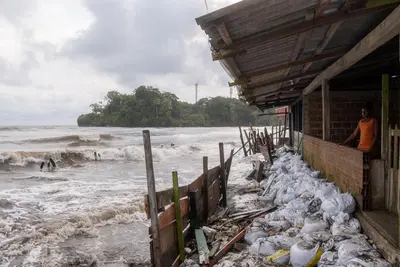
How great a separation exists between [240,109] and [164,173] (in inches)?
2993

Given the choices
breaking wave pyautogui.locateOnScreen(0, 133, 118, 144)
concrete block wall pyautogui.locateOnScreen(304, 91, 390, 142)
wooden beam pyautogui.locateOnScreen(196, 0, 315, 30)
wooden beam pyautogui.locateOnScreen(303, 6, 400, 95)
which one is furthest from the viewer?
breaking wave pyautogui.locateOnScreen(0, 133, 118, 144)

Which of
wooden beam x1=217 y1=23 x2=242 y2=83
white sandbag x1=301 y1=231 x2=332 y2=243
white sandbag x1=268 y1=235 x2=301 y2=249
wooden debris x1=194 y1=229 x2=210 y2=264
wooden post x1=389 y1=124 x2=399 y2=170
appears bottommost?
wooden debris x1=194 y1=229 x2=210 y2=264

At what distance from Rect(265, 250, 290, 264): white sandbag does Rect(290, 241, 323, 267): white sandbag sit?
0.13 m

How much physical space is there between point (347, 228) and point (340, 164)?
1.71 metres

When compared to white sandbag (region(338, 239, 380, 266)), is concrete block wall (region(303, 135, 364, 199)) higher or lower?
higher

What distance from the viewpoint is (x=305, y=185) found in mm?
6000

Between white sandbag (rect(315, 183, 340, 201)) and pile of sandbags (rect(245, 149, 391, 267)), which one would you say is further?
white sandbag (rect(315, 183, 340, 201))

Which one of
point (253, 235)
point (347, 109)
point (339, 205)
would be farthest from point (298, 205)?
point (347, 109)

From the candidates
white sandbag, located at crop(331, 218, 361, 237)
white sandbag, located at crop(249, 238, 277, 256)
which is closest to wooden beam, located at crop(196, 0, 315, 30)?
white sandbag, located at crop(331, 218, 361, 237)

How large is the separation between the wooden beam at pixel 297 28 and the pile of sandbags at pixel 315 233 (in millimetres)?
2546

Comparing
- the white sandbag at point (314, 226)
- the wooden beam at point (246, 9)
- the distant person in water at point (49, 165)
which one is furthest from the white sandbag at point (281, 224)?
the distant person in water at point (49, 165)

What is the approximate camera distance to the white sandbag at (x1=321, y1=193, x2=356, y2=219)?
4.41 m

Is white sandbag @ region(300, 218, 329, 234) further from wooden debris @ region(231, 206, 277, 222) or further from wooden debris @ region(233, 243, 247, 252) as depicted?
wooden debris @ region(231, 206, 277, 222)

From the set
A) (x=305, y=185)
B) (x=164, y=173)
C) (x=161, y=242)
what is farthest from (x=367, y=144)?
(x=164, y=173)
